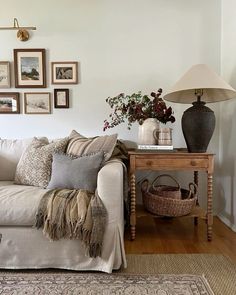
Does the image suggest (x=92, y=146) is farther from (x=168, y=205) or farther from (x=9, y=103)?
(x=9, y=103)

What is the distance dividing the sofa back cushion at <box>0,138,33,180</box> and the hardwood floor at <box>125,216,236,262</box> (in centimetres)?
114

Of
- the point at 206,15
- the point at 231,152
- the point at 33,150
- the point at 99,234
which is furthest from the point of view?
the point at 206,15

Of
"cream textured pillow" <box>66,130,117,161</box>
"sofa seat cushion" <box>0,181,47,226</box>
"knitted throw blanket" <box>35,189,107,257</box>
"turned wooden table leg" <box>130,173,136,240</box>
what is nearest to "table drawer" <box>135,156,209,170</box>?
"turned wooden table leg" <box>130,173,136,240</box>

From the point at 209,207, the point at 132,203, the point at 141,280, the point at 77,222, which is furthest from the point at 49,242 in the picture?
the point at 209,207

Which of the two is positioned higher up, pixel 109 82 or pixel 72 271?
pixel 109 82

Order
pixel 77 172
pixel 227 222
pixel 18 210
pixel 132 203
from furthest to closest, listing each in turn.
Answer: pixel 227 222, pixel 132 203, pixel 77 172, pixel 18 210

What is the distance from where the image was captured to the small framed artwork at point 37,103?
286 centimetres

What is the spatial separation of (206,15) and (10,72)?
6.68 feet

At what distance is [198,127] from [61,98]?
4.55 ft

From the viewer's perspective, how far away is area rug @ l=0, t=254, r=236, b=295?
154 centimetres

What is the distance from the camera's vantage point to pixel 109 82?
285 centimetres

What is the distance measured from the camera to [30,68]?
2.84 metres

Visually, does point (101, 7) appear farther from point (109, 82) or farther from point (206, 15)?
point (206, 15)

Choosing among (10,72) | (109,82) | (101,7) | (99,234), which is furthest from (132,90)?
(99,234)
